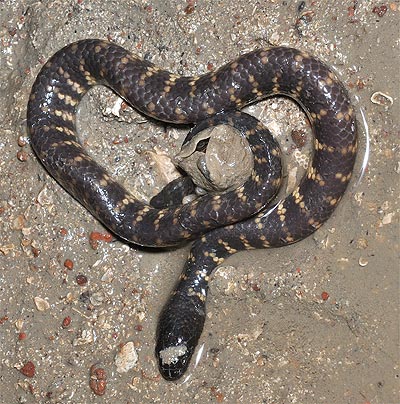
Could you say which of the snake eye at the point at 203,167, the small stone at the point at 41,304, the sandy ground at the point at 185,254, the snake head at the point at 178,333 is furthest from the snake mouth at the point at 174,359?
the snake eye at the point at 203,167

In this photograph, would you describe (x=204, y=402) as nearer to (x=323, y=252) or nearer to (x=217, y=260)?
(x=217, y=260)

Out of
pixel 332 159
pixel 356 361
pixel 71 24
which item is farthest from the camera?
pixel 71 24

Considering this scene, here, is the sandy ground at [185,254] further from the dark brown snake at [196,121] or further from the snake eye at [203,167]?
the snake eye at [203,167]

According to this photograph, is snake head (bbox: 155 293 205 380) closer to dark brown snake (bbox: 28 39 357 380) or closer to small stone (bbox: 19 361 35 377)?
dark brown snake (bbox: 28 39 357 380)

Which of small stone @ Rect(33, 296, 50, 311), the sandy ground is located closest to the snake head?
the sandy ground

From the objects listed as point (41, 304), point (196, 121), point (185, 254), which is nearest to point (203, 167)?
point (196, 121)

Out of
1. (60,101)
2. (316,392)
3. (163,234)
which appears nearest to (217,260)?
(163,234)
